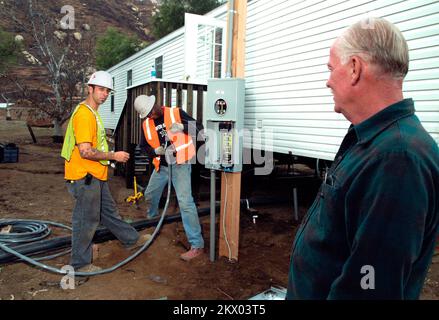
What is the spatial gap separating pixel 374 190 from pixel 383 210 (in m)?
0.06

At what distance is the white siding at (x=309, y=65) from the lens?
457 centimetres

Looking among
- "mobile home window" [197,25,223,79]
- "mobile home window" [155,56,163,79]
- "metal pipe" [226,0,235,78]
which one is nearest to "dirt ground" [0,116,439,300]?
"metal pipe" [226,0,235,78]

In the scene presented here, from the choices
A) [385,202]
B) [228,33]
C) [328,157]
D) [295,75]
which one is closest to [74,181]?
[228,33]

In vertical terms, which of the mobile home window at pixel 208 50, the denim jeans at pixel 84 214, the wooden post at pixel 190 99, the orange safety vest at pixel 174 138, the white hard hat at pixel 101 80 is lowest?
the denim jeans at pixel 84 214

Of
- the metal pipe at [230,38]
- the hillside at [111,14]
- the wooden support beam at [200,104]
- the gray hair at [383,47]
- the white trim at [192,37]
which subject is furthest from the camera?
the hillside at [111,14]

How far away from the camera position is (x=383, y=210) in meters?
0.95

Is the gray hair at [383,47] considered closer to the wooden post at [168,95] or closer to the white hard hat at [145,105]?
the white hard hat at [145,105]

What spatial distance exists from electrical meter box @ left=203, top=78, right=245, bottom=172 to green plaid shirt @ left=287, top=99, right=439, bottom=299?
9.25 feet

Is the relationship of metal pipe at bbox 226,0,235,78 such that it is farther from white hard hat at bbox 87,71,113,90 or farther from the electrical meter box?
white hard hat at bbox 87,71,113,90

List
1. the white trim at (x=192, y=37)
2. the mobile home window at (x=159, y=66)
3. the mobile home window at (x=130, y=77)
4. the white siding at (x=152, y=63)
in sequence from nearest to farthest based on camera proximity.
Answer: the white trim at (x=192, y=37) < the white siding at (x=152, y=63) < the mobile home window at (x=159, y=66) < the mobile home window at (x=130, y=77)

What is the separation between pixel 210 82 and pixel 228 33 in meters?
0.58

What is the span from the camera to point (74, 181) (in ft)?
12.0

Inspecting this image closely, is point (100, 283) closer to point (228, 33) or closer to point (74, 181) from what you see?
point (74, 181)

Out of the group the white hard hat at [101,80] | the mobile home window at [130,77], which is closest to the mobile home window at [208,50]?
the white hard hat at [101,80]
